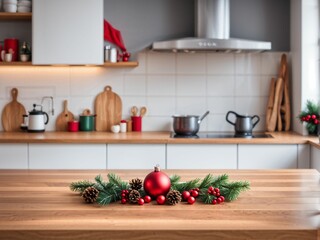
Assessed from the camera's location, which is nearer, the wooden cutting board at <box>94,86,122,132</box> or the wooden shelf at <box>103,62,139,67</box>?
the wooden shelf at <box>103,62,139,67</box>

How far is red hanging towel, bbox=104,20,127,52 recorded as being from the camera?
5090 millimetres

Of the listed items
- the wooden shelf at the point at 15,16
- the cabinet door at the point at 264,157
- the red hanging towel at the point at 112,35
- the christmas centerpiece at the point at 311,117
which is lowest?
the cabinet door at the point at 264,157

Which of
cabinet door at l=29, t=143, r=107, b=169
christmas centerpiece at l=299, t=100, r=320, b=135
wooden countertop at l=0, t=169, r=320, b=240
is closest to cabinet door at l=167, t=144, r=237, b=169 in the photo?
cabinet door at l=29, t=143, r=107, b=169

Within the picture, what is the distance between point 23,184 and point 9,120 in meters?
2.69

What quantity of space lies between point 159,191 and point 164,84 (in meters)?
3.03

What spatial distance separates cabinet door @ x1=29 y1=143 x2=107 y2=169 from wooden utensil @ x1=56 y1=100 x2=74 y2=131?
702 mm

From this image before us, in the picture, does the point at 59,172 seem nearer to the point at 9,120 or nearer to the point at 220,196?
the point at 220,196

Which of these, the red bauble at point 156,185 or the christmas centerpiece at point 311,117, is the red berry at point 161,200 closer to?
the red bauble at point 156,185

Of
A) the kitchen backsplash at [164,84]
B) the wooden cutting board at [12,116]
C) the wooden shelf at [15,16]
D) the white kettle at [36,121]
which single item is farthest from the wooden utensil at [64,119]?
the wooden shelf at [15,16]

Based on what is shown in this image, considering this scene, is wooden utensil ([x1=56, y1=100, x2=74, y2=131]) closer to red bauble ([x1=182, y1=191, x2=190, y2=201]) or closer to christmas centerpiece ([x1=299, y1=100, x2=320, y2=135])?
christmas centerpiece ([x1=299, y1=100, x2=320, y2=135])

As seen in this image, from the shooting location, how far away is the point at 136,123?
5113 mm

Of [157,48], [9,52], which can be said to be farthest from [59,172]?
[9,52]

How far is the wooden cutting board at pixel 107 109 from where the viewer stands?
203 inches

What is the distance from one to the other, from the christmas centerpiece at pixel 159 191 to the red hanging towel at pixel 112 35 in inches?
114
